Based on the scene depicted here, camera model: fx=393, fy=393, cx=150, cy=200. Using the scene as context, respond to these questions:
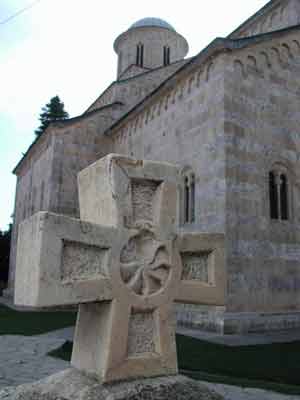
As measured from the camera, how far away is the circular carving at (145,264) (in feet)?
8.36

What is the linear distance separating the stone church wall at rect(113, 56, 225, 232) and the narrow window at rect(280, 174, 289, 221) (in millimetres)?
1986

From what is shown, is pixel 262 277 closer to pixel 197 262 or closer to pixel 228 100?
pixel 228 100

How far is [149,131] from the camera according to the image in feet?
44.6

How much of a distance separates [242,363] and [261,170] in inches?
216

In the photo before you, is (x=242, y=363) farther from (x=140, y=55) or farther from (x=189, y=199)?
(x=140, y=55)

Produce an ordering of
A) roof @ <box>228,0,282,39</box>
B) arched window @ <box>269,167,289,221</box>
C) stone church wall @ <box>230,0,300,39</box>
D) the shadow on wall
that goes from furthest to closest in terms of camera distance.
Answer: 1. the shadow on wall
2. roof @ <box>228,0,282,39</box>
3. stone church wall @ <box>230,0,300,39</box>
4. arched window @ <box>269,167,289,221</box>

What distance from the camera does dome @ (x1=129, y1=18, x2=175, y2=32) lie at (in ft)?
74.8

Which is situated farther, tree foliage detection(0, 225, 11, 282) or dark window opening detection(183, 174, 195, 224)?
tree foliage detection(0, 225, 11, 282)

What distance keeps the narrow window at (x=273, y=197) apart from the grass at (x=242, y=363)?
3.58 m

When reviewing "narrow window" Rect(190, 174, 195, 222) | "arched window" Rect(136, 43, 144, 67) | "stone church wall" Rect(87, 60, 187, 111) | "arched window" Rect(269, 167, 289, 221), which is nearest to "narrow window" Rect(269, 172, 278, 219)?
"arched window" Rect(269, 167, 289, 221)

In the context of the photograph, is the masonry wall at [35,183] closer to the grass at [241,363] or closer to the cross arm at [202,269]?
the grass at [241,363]

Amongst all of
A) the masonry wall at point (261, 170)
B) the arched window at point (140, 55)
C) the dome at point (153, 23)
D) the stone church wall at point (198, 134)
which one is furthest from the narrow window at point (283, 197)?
the dome at point (153, 23)

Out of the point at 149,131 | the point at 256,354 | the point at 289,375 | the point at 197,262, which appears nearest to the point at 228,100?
the point at 149,131

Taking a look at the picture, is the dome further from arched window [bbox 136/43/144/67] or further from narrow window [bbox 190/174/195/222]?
narrow window [bbox 190/174/195/222]
